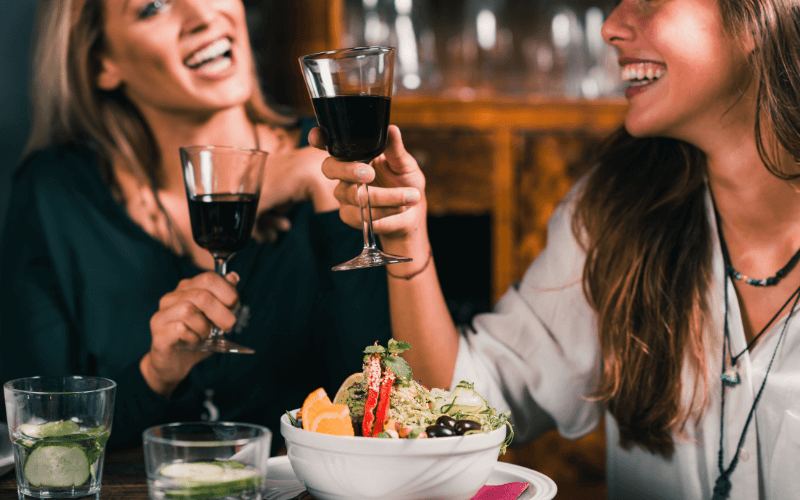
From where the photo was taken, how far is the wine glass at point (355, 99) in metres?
0.88

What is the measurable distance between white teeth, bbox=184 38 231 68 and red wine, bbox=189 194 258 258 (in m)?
0.73

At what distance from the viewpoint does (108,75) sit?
1.77 m

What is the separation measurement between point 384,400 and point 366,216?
11.4 inches

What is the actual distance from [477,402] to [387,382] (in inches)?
4.2

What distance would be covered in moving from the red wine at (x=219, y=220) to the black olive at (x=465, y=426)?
51cm

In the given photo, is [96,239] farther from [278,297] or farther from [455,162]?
[455,162]

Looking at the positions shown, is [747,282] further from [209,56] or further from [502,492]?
[209,56]

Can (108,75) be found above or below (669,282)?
above

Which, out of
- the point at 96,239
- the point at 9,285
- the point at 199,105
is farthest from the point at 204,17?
the point at 9,285

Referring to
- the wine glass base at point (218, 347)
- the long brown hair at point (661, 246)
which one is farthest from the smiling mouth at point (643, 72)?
the wine glass base at point (218, 347)

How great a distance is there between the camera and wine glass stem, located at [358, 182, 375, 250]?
3.06 feet

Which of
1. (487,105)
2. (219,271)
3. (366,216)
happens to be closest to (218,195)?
(219,271)

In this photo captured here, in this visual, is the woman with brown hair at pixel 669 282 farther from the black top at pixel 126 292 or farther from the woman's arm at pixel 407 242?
the black top at pixel 126 292

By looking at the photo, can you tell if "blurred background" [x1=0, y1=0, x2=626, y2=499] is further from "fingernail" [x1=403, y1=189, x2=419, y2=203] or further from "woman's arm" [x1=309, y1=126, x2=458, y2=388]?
"fingernail" [x1=403, y1=189, x2=419, y2=203]
